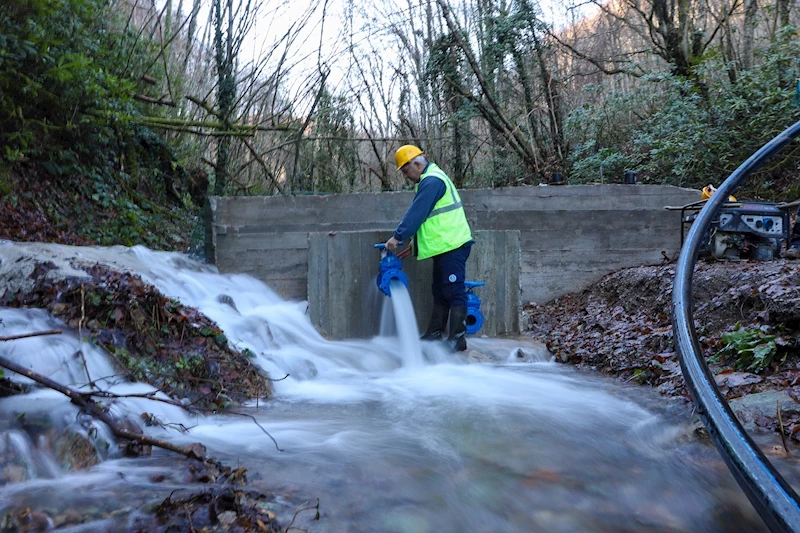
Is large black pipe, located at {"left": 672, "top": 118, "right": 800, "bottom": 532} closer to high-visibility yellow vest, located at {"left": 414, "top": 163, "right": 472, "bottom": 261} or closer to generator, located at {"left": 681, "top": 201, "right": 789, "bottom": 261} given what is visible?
high-visibility yellow vest, located at {"left": 414, "top": 163, "right": 472, "bottom": 261}

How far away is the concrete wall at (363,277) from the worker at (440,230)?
2.61 feet

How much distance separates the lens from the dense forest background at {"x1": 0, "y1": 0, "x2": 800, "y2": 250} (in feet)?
35.5

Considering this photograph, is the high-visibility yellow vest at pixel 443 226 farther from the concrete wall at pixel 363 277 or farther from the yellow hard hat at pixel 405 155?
the concrete wall at pixel 363 277

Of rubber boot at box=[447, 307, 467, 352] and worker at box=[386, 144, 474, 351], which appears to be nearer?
worker at box=[386, 144, 474, 351]

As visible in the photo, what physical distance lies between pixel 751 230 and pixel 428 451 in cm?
664

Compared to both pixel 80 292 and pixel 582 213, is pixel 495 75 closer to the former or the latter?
pixel 582 213

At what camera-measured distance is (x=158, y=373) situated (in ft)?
15.4

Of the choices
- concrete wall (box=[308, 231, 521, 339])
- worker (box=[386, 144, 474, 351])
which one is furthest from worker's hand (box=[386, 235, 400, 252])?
concrete wall (box=[308, 231, 521, 339])

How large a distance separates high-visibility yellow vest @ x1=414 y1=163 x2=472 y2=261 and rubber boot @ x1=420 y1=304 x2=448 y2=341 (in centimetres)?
76

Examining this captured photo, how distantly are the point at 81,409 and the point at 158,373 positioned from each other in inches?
48.2

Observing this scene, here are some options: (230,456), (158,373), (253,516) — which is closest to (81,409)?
(230,456)

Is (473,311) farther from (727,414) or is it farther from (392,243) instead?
(727,414)

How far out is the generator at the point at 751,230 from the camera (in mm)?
8352

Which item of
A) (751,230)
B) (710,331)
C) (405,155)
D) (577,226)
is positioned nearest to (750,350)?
(710,331)
